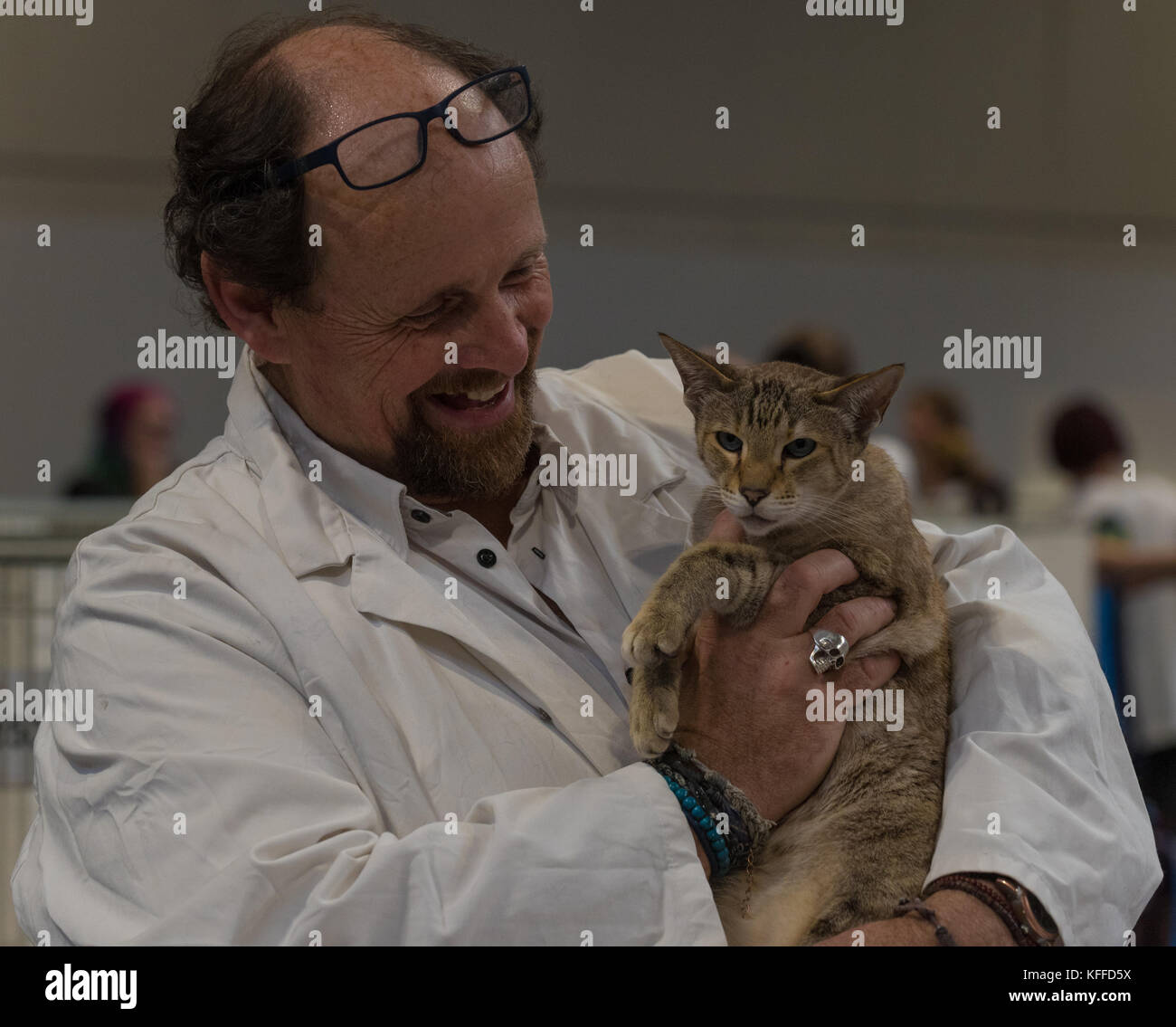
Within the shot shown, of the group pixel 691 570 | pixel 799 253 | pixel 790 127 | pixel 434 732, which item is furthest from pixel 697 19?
pixel 434 732

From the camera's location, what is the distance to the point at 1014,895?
3.65ft

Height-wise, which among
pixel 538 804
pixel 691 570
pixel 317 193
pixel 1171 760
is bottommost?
pixel 1171 760

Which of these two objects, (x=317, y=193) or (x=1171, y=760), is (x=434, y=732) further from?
(x=1171, y=760)

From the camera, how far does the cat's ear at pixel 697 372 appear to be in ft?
4.55

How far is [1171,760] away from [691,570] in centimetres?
160

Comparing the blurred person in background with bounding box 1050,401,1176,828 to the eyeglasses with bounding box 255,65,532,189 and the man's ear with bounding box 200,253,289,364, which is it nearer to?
the eyeglasses with bounding box 255,65,532,189

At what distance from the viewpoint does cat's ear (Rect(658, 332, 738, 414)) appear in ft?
4.55

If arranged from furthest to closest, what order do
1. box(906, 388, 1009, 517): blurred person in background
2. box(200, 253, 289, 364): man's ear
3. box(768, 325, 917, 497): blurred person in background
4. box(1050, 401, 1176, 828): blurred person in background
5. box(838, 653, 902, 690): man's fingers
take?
box(906, 388, 1009, 517): blurred person in background, box(1050, 401, 1176, 828): blurred person in background, box(768, 325, 917, 497): blurred person in background, box(200, 253, 289, 364): man's ear, box(838, 653, 902, 690): man's fingers

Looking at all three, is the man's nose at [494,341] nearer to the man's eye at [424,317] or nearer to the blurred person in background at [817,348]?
the man's eye at [424,317]

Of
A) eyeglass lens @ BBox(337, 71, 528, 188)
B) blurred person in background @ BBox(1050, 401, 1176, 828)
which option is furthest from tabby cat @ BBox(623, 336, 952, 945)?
blurred person in background @ BBox(1050, 401, 1176, 828)

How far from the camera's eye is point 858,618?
4.24 ft

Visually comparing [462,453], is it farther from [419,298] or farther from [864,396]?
[864,396]

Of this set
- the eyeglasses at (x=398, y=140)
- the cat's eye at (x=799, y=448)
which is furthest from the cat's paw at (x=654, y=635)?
the eyeglasses at (x=398, y=140)

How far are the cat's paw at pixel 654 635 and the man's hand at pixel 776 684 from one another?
76 millimetres
